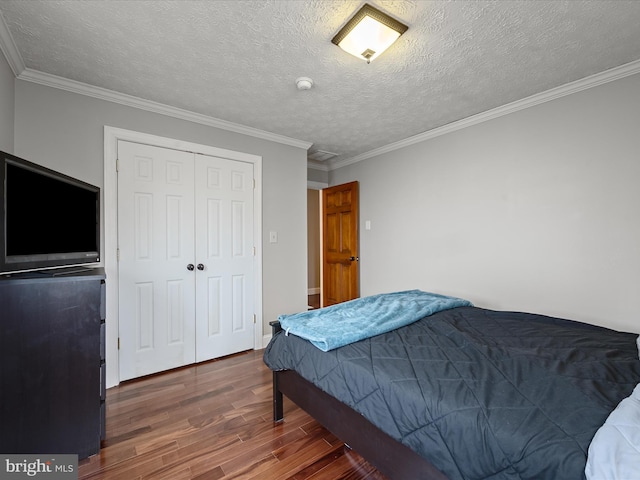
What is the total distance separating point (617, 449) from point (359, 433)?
3.02 ft

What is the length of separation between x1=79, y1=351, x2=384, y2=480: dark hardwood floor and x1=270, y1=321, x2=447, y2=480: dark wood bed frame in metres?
0.24

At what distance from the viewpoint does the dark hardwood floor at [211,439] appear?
4.96ft

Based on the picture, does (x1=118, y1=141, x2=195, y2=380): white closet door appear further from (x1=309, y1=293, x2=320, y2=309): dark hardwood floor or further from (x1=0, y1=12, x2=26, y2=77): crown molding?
(x1=309, y1=293, x2=320, y2=309): dark hardwood floor

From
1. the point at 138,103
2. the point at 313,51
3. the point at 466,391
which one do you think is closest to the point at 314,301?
the point at 138,103

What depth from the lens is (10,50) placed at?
1.81 meters

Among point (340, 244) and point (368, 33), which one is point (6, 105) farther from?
point (340, 244)

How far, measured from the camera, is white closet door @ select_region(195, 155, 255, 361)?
2863mm

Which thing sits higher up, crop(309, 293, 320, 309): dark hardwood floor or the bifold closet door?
the bifold closet door

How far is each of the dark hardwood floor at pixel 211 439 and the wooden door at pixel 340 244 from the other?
218 cm

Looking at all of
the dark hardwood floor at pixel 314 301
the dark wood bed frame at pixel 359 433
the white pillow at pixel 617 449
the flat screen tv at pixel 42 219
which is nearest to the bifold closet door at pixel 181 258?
the flat screen tv at pixel 42 219

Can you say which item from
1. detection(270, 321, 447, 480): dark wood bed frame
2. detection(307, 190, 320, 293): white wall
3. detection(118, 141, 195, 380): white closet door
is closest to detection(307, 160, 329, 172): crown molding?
detection(307, 190, 320, 293): white wall

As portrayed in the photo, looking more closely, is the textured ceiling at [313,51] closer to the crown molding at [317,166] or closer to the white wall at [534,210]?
the white wall at [534,210]

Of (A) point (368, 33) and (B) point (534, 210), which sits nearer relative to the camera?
(A) point (368, 33)

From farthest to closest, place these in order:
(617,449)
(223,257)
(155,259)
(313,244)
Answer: (313,244) → (223,257) → (155,259) → (617,449)
